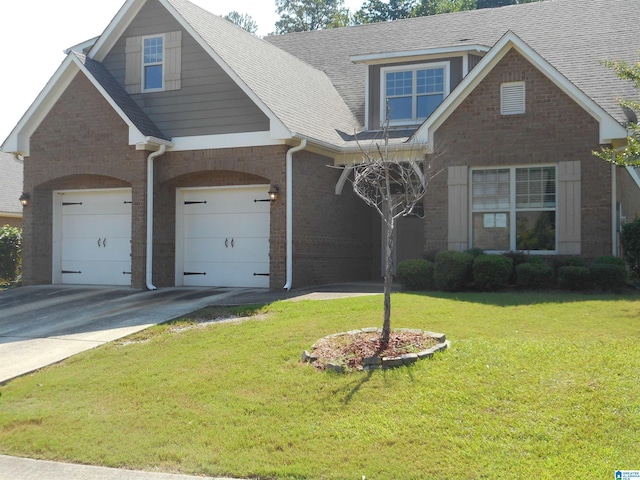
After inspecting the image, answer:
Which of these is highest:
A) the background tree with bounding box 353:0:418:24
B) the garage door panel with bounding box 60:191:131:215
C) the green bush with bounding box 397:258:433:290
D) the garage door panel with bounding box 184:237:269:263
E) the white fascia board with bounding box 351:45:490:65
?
the background tree with bounding box 353:0:418:24

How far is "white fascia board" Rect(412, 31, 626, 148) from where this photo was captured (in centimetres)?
1432

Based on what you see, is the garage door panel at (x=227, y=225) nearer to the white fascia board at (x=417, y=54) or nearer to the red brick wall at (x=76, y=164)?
the red brick wall at (x=76, y=164)

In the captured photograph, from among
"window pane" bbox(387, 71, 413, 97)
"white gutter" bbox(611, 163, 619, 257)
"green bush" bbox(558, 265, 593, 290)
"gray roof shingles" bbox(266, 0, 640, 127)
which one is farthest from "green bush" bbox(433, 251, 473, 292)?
"window pane" bbox(387, 71, 413, 97)

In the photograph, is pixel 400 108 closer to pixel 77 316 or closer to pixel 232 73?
pixel 232 73

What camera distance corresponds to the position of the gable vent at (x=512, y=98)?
A: 1527 cm

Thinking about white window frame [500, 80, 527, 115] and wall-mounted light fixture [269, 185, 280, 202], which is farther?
wall-mounted light fixture [269, 185, 280, 202]

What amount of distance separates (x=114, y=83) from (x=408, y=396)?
13.6 m

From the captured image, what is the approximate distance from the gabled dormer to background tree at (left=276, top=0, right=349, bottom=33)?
1191 inches

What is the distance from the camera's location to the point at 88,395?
8734mm

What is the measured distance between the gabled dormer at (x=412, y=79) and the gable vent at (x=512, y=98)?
3596mm

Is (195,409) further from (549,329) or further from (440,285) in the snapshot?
(440,285)

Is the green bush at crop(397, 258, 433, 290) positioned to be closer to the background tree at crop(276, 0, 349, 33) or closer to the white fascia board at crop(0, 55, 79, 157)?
the white fascia board at crop(0, 55, 79, 157)

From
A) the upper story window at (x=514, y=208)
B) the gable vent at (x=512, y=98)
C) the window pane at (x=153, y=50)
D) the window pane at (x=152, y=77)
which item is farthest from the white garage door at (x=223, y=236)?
the gable vent at (x=512, y=98)

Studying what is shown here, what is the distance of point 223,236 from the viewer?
17.7 meters
